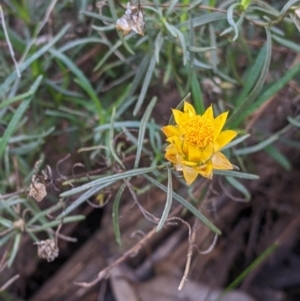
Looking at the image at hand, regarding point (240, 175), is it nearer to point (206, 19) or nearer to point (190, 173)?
point (190, 173)

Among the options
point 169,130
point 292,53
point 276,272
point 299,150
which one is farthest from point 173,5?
point 276,272

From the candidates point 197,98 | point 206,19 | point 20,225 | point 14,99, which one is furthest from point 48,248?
point 206,19

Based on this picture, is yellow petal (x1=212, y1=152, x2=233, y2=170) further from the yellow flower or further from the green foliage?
the green foliage

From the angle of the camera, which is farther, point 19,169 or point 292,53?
point 292,53

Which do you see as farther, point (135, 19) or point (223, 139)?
point (135, 19)

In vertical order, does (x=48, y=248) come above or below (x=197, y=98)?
below

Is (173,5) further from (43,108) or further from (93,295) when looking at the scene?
(93,295)

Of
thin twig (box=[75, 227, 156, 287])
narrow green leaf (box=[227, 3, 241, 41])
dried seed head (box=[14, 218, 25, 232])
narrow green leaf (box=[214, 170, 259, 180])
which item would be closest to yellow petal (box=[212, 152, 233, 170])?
narrow green leaf (box=[214, 170, 259, 180])
